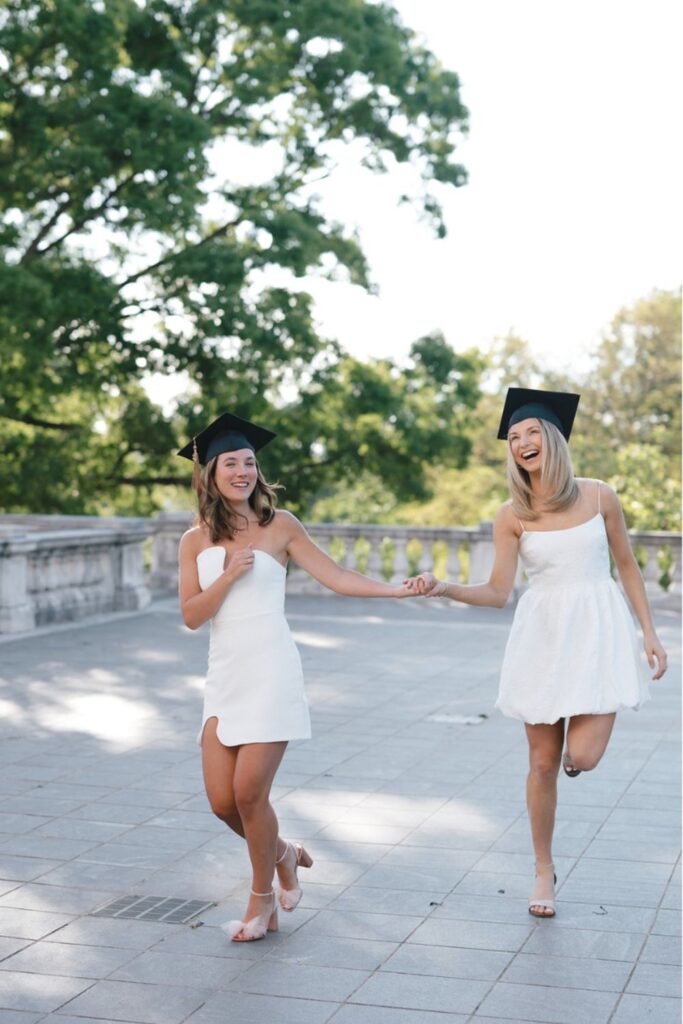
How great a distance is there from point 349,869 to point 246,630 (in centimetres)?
158

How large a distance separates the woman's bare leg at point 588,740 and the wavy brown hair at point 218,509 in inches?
57.2

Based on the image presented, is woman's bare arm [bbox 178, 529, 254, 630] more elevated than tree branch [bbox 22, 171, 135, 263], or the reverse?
tree branch [bbox 22, 171, 135, 263]

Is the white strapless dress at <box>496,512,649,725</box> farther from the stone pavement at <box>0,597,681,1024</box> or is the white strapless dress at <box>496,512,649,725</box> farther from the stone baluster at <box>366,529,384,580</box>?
the stone baluster at <box>366,529,384,580</box>

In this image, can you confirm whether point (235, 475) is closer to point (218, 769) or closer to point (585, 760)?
point (218, 769)

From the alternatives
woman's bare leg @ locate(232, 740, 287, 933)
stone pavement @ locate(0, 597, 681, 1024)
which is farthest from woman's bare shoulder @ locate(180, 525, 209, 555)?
woman's bare leg @ locate(232, 740, 287, 933)

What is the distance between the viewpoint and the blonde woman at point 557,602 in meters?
5.73

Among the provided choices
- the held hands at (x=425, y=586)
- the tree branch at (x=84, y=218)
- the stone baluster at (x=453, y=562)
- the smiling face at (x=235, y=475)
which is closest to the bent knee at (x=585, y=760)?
the held hands at (x=425, y=586)

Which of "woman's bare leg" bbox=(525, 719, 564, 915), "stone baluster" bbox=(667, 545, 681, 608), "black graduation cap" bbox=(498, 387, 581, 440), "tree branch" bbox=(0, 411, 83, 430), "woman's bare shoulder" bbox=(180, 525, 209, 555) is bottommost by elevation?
"stone baluster" bbox=(667, 545, 681, 608)

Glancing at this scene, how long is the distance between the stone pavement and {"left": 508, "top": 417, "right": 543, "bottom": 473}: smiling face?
1346 mm

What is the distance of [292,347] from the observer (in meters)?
24.2

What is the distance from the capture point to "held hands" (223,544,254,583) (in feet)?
17.7

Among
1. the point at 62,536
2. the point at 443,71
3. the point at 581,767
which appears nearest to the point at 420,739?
the point at 581,767

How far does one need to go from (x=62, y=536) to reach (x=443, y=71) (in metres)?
13.7

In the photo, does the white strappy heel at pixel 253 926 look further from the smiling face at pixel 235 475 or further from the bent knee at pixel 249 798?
the smiling face at pixel 235 475
